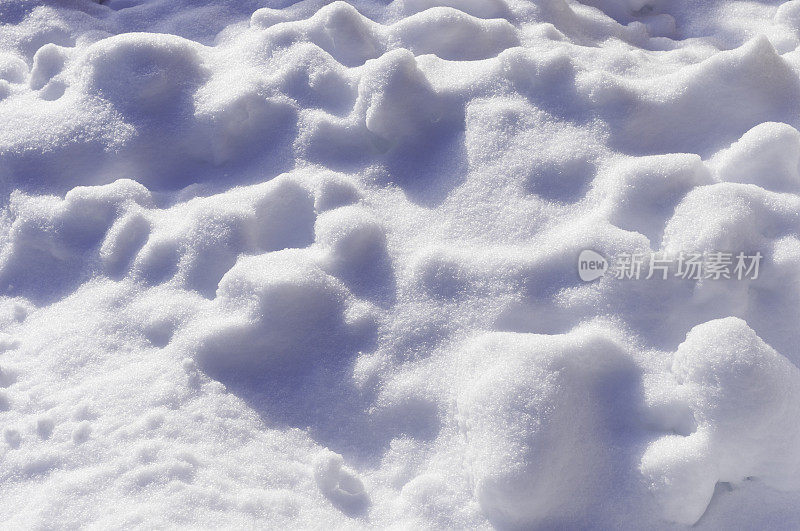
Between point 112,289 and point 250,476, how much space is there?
0.48m

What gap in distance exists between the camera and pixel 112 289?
133cm

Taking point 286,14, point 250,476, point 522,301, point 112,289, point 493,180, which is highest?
point 286,14

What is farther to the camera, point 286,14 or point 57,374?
point 286,14

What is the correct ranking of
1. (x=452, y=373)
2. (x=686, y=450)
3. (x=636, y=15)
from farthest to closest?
(x=636, y=15) → (x=452, y=373) → (x=686, y=450)

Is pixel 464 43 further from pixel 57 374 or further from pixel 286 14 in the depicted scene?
pixel 57 374

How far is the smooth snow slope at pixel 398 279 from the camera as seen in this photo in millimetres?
1037

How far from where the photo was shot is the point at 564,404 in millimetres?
1051

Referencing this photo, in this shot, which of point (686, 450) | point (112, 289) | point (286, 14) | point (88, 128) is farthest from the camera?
point (286, 14)

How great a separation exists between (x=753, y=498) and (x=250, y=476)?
75 cm

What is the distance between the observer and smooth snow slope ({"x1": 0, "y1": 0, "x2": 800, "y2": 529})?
1.04 metres

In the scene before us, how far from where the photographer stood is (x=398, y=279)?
1.27 meters

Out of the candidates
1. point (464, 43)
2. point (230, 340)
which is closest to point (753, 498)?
point (230, 340)

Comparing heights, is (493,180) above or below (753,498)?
A: above

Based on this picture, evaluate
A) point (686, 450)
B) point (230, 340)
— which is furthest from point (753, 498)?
point (230, 340)
